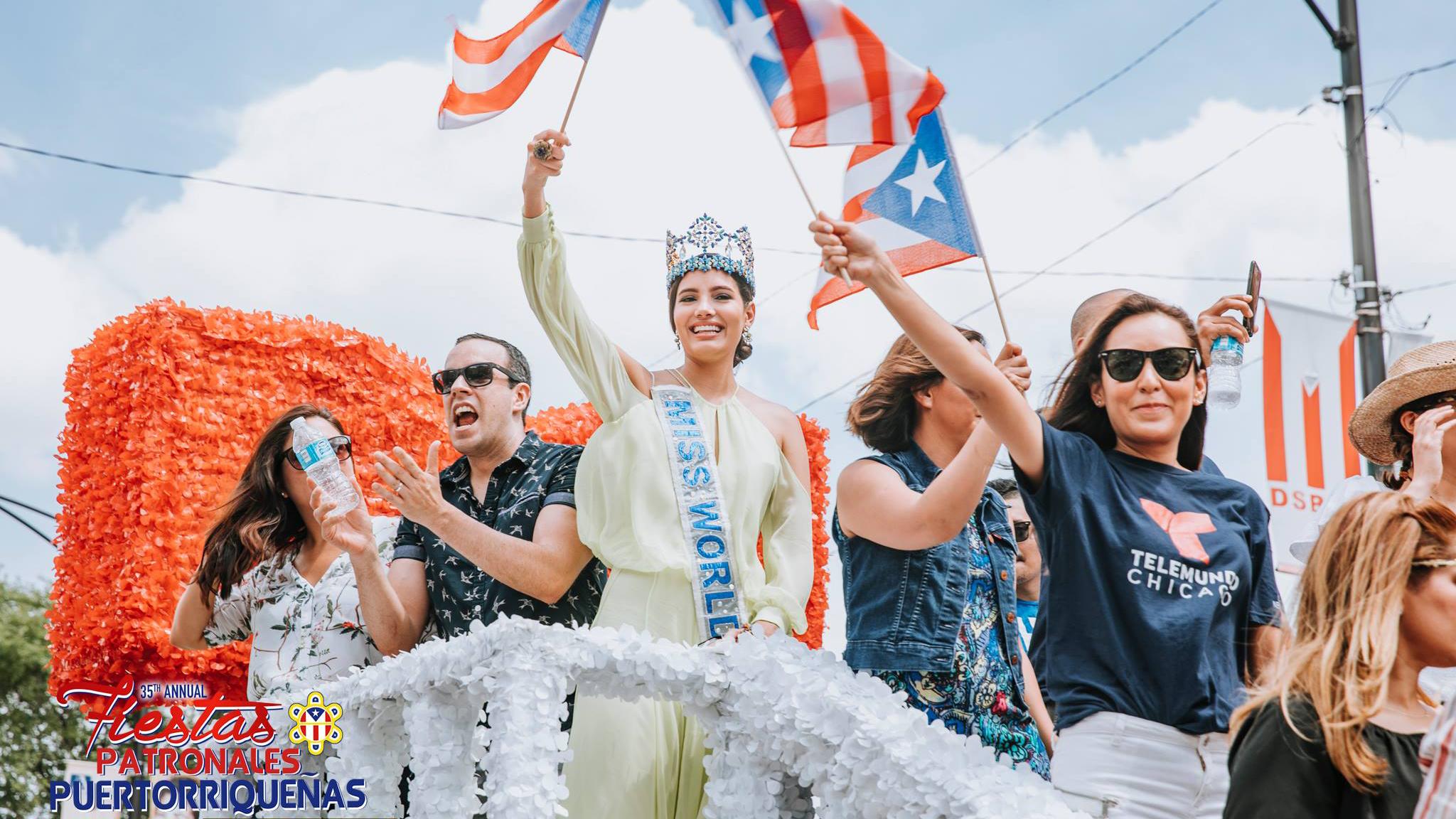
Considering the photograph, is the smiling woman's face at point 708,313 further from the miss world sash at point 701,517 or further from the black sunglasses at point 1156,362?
the black sunglasses at point 1156,362

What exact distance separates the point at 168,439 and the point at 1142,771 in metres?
5.19

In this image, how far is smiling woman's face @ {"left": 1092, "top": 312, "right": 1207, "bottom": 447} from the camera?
296cm

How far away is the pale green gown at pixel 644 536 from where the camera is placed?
315 cm

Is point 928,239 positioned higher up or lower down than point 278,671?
higher up

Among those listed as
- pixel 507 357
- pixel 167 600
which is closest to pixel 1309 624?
pixel 507 357

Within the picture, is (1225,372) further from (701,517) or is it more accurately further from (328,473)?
(328,473)

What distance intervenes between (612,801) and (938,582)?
36.1 inches

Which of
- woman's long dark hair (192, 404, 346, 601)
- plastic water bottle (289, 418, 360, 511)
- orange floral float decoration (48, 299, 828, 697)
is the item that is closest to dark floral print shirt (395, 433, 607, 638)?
plastic water bottle (289, 418, 360, 511)

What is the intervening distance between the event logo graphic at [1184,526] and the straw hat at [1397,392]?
109cm

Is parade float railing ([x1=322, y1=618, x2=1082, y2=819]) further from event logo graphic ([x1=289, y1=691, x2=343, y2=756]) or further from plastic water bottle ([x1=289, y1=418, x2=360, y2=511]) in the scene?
plastic water bottle ([x1=289, y1=418, x2=360, y2=511])

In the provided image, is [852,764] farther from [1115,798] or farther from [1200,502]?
[1200,502]

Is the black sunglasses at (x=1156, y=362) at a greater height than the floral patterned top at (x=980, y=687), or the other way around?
the black sunglasses at (x=1156, y=362)

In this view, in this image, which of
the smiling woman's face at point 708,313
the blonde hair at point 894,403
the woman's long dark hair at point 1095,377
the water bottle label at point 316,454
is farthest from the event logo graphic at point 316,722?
the woman's long dark hair at point 1095,377

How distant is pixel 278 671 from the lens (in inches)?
161
